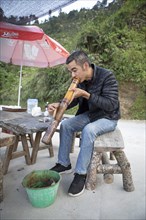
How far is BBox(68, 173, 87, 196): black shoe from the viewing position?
2.30 meters

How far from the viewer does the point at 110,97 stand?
241 centimetres

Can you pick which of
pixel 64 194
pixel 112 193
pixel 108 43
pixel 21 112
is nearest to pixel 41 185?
pixel 64 194

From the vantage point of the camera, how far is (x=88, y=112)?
2799 millimetres

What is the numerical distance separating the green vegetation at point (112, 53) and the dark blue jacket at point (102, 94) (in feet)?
12.3

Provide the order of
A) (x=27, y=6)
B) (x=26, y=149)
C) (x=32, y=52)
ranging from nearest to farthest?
(x=26, y=149) < (x=27, y=6) < (x=32, y=52)

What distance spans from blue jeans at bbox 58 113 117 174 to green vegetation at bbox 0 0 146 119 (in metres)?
3.72

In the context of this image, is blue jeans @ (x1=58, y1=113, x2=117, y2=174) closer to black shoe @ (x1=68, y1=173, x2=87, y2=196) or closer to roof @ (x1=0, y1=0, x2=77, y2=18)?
black shoe @ (x1=68, y1=173, x2=87, y2=196)

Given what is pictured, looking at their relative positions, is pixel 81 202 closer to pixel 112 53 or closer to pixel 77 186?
pixel 77 186

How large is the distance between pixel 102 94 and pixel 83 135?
465 mm

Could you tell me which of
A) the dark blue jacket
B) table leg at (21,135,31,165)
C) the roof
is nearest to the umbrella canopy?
the roof

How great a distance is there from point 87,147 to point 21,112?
1354mm

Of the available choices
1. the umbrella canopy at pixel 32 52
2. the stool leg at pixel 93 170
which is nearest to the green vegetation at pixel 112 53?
the umbrella canopy at pixel 32 52

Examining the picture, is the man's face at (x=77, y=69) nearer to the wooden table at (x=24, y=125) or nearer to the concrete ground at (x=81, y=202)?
the wooden table at (x=24, y=125)

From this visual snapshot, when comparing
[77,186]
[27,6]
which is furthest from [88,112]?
[27,6]
